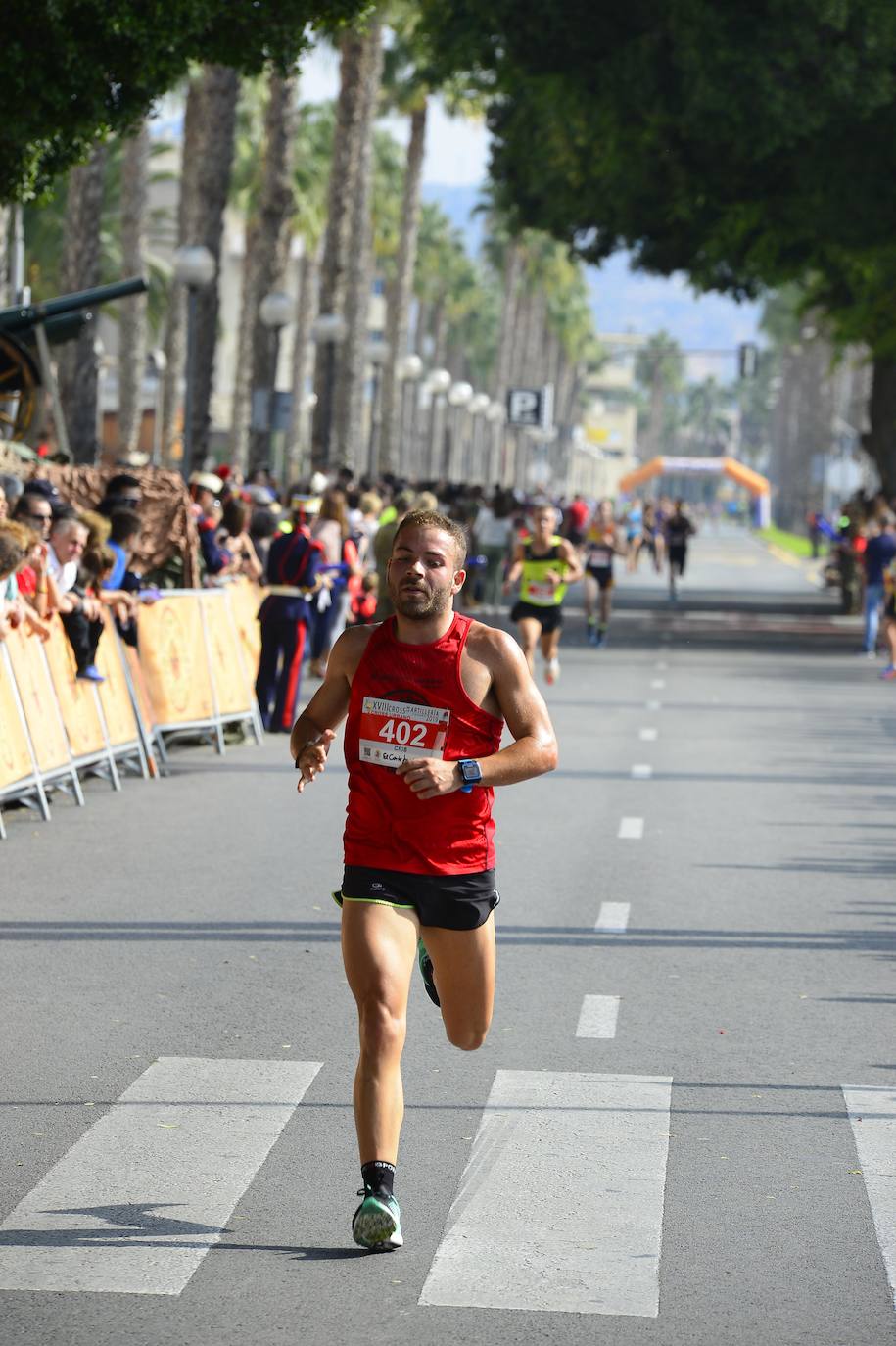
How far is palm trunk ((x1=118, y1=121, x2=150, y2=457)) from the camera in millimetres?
47469

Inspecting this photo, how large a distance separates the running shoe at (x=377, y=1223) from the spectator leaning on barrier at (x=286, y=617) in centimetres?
1235

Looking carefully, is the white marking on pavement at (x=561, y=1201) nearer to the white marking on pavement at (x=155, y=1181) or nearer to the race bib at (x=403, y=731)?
the white marking on pavement at (x=155, y=1181)

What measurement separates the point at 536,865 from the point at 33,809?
331 centimetres

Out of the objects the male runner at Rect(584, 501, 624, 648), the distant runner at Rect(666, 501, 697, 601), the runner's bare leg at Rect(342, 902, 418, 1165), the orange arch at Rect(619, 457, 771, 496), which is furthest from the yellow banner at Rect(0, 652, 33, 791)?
the orange arch at Rect(619, 457, 771, 496)

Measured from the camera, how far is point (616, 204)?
3466 centimetres

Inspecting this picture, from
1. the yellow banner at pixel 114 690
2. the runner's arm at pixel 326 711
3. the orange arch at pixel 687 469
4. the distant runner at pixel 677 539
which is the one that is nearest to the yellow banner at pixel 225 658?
the yellow banner at pixel 114 690

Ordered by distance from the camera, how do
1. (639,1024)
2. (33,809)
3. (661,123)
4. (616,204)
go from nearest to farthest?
(639,1024), (33,809), (661,123), (616,204)

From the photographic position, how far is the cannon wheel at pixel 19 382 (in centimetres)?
2203

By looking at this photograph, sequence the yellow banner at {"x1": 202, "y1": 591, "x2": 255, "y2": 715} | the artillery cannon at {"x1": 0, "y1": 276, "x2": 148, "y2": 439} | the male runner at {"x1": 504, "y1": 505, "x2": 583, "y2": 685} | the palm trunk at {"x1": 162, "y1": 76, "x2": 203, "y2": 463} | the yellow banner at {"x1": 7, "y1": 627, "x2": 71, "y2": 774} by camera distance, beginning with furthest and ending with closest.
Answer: the palm trunk at {"x1": 162, "y1": 76, "x2": 203, "y2": 463}, the male runner at {"x1": 504, "y1": 505, "x2": 583, "y2": 685}, the artillery cannon at {"x1": 0, "y1": 276, "x2": 148, "y2": 439}, the yellow banner at {"x1": 202, "y1": 591, "x2": 255, "y2": 715}, the yellow banner at {"x1": 7, "y1": 627, "x2": 71, "y2": 774}

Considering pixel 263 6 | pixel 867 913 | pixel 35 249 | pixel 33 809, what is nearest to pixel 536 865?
pixel 867 913

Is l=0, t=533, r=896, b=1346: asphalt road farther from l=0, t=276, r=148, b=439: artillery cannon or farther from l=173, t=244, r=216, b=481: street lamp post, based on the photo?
l=173, t=244, r=216, b=481: street lamp post

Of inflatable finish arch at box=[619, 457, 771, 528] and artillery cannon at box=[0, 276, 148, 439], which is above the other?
artillery cannon at box=[0, 276, 148, 439]

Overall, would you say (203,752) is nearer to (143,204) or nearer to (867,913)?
(867,913)

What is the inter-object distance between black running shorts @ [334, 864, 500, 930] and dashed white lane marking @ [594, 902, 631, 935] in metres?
4.37
